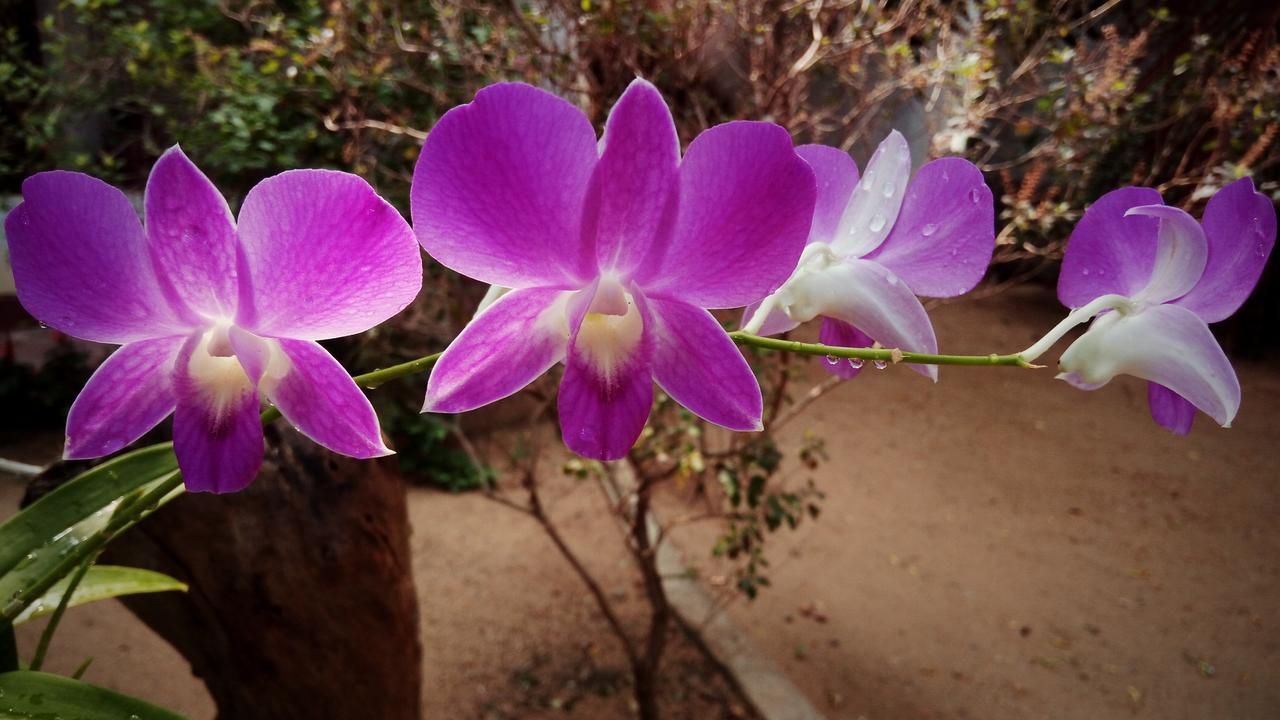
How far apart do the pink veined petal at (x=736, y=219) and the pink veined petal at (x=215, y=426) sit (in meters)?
0.18

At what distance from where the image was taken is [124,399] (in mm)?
321

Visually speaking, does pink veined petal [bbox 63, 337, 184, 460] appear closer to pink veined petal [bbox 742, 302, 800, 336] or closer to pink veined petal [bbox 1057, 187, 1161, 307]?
pink veined petal [bbox 742, 302, 800, 336]

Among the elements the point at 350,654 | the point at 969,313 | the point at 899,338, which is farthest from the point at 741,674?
the point at 969,313

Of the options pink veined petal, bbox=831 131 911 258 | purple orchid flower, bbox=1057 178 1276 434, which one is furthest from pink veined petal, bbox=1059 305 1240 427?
pink veined petal, bbox=831 131 911 258

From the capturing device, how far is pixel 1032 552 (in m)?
2.45

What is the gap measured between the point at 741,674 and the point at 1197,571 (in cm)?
160

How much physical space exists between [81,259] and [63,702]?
34 cm

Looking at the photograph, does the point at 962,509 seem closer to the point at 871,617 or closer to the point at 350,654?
the point at 871,617

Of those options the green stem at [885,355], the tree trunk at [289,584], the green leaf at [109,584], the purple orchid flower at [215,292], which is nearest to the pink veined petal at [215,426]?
the purple orchid flower at [215,292]

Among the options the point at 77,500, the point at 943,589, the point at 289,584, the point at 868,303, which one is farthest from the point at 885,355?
the point at 943,589

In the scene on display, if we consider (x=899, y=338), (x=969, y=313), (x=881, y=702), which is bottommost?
(x=969, y=313)

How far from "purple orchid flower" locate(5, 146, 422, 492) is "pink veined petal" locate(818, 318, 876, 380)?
9.0 inches

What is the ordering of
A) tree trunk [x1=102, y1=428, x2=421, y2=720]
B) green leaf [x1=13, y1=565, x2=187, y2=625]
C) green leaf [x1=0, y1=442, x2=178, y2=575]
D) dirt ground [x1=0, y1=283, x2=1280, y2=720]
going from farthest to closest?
dirt ground [x1=0, y1=283, x2=1280, y2=720]
tree trunk [x1=102, y1=428, x2=421, y2=720]
green leaf [x1=13, y1=565, x2=187, y2=625]
green leaf [x1=0, y1=442, x2=178, y2=575]

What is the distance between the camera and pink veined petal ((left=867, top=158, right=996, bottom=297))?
37 cm
